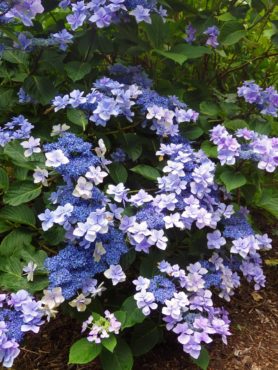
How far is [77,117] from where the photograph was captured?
1.94m

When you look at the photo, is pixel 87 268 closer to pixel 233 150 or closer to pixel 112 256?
pixel 112 256

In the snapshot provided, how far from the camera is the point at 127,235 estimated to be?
176 centimetres

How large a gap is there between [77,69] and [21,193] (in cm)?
51

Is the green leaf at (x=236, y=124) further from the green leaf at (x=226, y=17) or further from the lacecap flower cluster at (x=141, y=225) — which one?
the green leaf at (x=226, y=17)

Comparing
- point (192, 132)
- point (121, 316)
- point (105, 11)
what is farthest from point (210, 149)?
point (121, 316)

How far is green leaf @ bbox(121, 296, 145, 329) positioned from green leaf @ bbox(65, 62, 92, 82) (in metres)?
0.80

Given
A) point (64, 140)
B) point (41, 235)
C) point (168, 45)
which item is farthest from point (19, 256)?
point (168, 45)

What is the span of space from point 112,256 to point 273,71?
4.90 ft

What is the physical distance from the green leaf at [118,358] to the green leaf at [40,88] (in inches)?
35.0

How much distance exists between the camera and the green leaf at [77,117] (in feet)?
6.30

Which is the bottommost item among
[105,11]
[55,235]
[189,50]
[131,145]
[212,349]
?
[212,349]

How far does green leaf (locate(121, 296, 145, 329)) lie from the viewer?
1691 mm

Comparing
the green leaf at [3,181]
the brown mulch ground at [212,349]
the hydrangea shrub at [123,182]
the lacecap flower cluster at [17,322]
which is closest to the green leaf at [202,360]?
the hydrangea shrub at [123,182]

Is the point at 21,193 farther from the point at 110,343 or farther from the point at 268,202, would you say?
the point at 268,202
